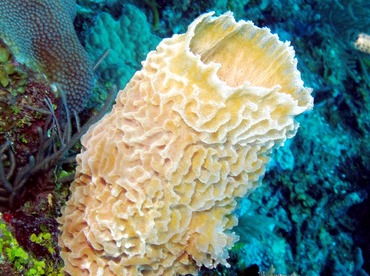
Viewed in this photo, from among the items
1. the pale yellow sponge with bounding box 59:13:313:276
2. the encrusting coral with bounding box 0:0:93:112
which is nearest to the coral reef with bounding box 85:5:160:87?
the encrusting coral with bounding box 0:0:93:112

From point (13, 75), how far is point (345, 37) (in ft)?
27.3

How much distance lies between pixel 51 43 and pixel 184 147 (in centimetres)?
153

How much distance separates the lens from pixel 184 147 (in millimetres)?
1718

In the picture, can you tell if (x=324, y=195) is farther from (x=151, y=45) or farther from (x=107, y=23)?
(x=107, y=23)

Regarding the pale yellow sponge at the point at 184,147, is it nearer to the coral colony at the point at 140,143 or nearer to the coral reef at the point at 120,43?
the coral colony at the point at 140,143

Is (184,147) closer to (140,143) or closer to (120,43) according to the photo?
(140,143)

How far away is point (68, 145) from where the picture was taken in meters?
2.14

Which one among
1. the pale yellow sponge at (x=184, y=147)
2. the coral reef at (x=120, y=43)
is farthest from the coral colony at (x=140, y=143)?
the coral reef at (x=120, y=43)

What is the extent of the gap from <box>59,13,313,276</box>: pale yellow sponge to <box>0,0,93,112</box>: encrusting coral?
82 centimetres

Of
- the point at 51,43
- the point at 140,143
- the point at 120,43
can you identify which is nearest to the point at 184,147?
the point at 140,143

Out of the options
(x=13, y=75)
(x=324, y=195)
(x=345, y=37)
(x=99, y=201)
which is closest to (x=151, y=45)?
(x=13, y=75)

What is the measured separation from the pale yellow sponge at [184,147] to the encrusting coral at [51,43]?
82cm

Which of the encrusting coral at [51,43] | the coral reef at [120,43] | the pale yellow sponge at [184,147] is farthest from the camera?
the coral reef at [120,43]

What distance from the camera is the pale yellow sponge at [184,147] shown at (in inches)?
65.6
